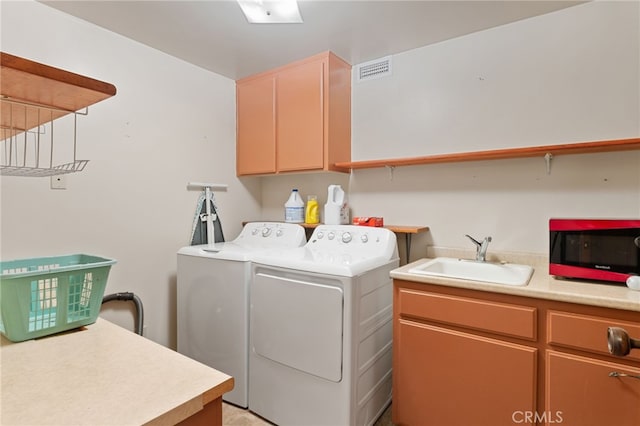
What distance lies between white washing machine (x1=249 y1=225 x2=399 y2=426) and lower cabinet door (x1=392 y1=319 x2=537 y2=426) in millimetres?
202

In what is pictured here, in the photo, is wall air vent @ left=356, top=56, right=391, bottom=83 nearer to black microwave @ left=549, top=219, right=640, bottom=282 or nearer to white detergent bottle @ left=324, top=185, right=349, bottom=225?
white detergent bottle @ left=324, top=185, right=349, bottom=225

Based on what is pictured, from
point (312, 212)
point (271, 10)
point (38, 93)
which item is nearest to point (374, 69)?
point (271, 10)

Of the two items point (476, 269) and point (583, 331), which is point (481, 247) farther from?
point (583, 331)

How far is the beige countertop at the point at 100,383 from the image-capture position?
63 centimetres

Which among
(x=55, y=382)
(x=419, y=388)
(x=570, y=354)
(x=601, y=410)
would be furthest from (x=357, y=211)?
(x=55, y=382)

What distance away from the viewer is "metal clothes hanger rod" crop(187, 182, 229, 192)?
2572mm

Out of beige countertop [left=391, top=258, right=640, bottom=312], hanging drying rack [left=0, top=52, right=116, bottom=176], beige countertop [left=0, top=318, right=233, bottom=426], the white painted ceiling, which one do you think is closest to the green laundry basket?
beige countertop [left=0, top=318, right=233, bottom=426]

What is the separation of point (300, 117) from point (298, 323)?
1492 millimetres

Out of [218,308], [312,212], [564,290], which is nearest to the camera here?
[564,290]

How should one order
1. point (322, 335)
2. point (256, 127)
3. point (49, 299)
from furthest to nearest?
1. point (256, 127)
2. point (322, 335)
3. point (49, 299)

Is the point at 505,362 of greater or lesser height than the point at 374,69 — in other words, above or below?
below

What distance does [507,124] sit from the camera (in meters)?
2.02

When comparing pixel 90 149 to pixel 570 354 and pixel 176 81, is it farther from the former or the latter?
pixel 570 354

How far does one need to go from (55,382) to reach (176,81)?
226cm
